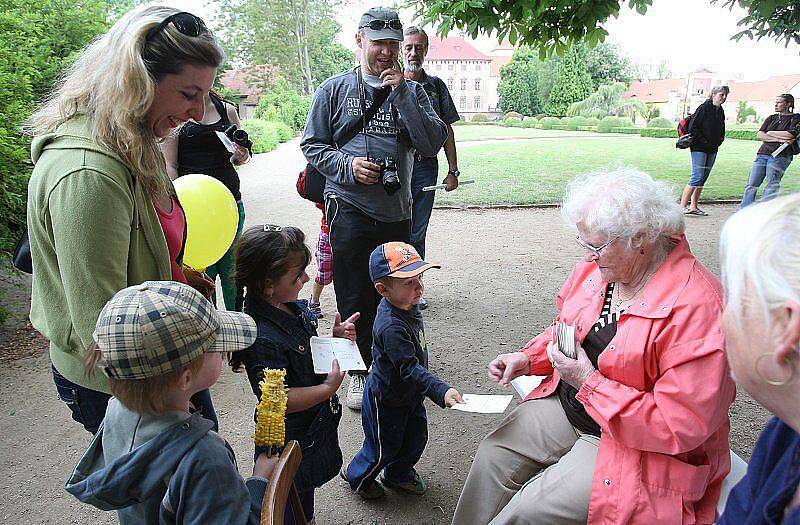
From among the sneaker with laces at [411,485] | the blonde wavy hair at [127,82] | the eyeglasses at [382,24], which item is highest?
the eyeglasses at [382,24]

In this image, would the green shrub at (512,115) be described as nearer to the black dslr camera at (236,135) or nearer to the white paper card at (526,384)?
the black dslr camera at (236,135)

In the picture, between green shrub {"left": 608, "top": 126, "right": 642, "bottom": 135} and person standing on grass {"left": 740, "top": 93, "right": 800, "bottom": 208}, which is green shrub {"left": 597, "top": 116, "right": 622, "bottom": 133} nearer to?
green shrub {"left": 608, "top": 126, "right": 642, "bottom": 135}

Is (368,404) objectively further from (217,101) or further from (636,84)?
(636,84)

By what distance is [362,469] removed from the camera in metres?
2.70

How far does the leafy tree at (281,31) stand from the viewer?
36406 millimetres

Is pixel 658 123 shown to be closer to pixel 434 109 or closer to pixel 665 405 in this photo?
pixel 434 109

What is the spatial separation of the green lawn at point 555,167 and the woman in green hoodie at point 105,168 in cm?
638

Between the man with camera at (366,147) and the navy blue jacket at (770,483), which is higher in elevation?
the man with camera at (366,147)

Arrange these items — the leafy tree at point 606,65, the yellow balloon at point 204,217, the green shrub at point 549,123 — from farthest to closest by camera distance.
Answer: the leafy tree at point 606,65, the green shrub at point 549,123, the yellow balloon at point 204,217

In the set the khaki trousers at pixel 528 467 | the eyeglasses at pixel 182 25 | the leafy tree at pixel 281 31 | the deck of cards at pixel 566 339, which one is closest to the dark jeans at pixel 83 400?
the eyeglasses at pixel 182 25

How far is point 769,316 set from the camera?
1018mm

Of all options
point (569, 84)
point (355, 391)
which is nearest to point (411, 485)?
point (355, 391)

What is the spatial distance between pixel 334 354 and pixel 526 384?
3.27 feet

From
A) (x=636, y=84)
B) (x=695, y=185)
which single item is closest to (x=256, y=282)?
(x=695, y=185)
